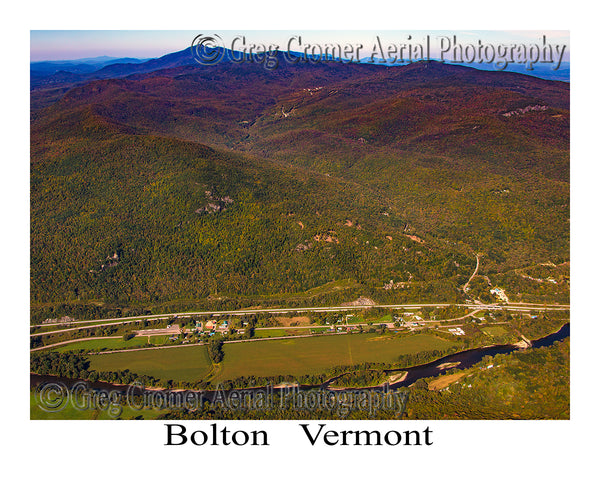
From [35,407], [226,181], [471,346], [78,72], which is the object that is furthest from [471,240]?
[78,72]

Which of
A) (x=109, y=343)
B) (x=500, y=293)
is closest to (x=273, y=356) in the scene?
(x=109, y=343)

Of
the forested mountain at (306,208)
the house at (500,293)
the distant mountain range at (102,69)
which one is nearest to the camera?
the house at (500,293)

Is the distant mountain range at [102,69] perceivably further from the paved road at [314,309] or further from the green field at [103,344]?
the green field at [103,344]

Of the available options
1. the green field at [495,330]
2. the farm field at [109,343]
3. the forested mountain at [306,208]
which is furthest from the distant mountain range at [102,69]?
the farm field at [109,343]

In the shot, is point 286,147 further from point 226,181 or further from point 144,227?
point 144,227

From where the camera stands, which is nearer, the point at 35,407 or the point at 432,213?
the point at 35,407

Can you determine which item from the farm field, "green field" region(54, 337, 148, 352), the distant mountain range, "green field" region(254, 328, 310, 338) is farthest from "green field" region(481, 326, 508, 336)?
the distant mountain range

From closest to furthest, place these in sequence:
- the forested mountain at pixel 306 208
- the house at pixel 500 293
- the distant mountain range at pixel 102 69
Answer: the house at pixel 500 293
the forested mountain at pixel 306 208
the distant mountain range at pixel 102 69
